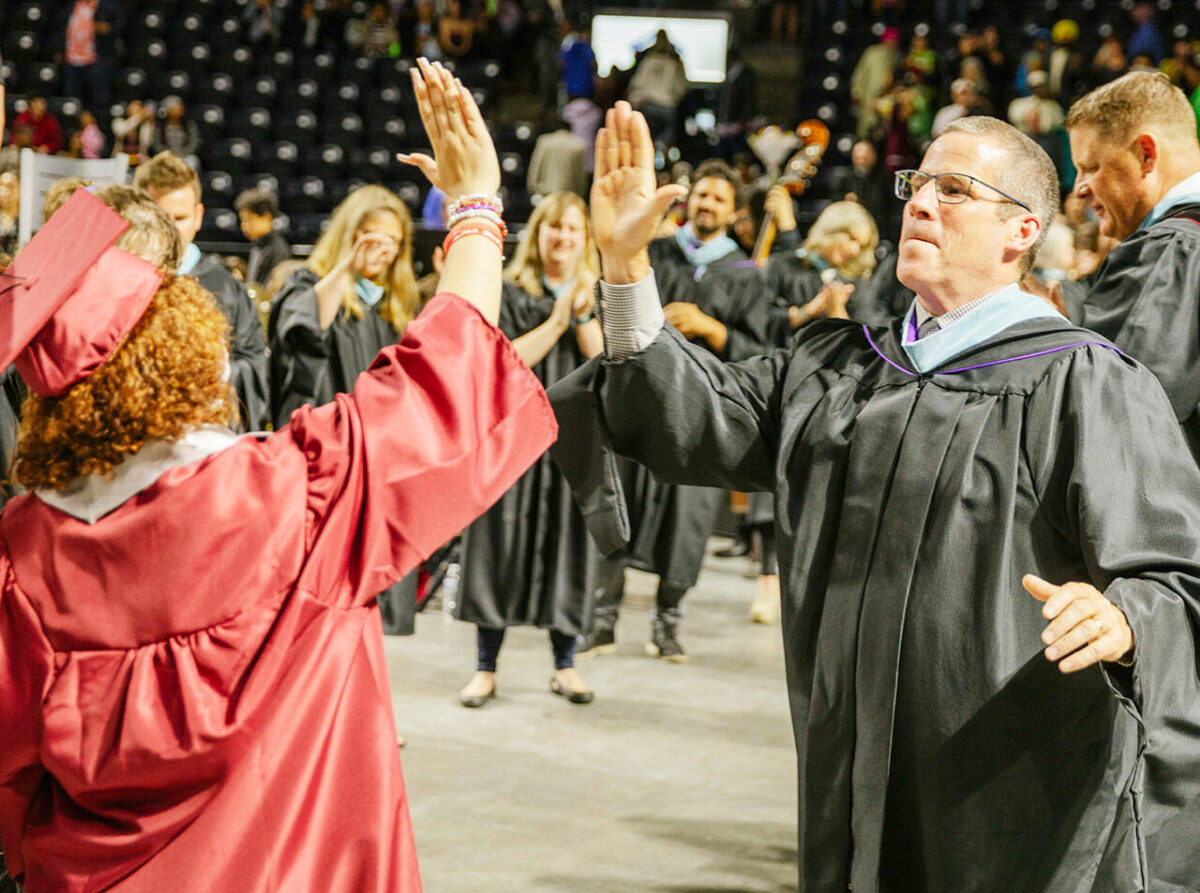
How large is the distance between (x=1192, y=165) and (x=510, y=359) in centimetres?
189

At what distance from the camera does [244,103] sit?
47.4 ft

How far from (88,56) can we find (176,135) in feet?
7.02

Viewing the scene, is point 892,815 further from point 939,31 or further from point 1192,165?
point 939,31

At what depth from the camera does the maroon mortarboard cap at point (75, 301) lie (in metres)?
1.58

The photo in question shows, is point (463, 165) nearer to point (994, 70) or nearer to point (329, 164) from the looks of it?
point (329, 164)

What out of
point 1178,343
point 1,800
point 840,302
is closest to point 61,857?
point 1,800

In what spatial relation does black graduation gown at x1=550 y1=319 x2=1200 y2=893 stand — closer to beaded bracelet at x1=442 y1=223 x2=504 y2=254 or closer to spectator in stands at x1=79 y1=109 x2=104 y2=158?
beaded bracelet at x1=442 y1=223 x2=504 y2=254

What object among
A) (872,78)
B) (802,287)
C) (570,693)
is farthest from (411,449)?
(872,78)

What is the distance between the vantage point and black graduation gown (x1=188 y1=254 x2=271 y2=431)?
4316 mm

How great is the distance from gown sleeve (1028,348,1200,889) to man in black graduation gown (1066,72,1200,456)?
704mm

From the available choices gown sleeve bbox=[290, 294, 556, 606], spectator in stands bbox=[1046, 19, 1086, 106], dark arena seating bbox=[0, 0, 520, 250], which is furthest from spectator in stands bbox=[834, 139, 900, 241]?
gown sleeve bbox=[290, 294, 556, 606]

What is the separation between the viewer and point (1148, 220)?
294 centimetres

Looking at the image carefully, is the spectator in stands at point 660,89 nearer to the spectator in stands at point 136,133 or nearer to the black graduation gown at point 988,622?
the spectator in stands at point 136,133

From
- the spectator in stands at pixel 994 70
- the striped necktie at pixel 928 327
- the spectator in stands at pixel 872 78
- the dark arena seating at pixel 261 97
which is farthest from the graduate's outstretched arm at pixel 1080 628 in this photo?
the spectator in stands at pixel 872 78
